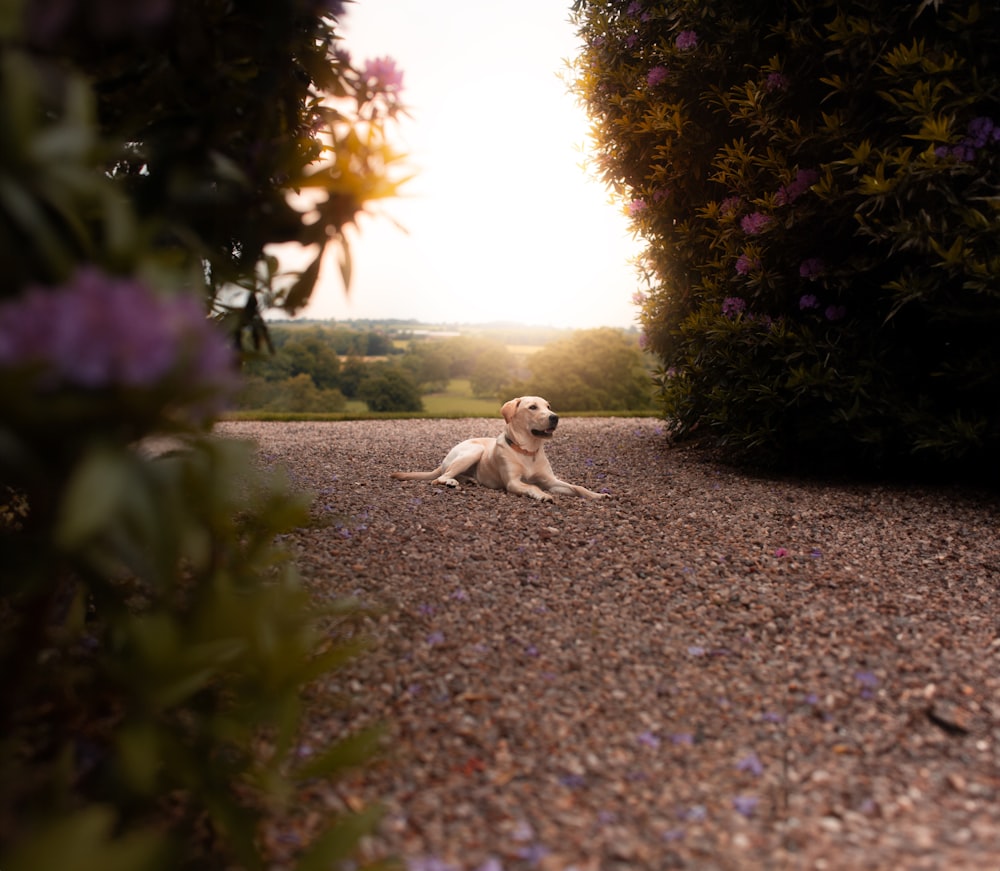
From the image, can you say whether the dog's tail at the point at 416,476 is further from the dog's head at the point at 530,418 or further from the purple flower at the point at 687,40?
the purple flower at the point at 687,40

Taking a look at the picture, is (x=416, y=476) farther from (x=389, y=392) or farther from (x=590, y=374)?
(x=590, y=374)

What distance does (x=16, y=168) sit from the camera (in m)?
1.22

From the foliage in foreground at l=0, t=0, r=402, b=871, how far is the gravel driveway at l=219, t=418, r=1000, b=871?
414 mm

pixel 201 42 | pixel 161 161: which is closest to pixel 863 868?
pixel 161 161

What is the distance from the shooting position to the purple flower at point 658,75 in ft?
19.9

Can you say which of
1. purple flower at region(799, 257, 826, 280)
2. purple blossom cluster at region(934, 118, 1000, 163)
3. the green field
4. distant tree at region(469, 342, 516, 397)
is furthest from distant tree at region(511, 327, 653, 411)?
purple blossom cluster at region(934, 118, 1000, 163)

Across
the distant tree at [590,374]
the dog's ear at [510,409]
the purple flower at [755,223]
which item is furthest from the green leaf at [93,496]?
the distant tree at [590,374]

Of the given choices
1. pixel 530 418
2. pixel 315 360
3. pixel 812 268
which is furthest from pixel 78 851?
pixel 315 360

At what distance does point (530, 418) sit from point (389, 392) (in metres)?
8.48

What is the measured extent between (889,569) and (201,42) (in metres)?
3.99

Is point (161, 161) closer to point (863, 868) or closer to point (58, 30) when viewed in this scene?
point (58, 30)

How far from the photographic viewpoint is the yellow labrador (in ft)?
17.1

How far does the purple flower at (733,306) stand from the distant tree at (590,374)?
31.3ft

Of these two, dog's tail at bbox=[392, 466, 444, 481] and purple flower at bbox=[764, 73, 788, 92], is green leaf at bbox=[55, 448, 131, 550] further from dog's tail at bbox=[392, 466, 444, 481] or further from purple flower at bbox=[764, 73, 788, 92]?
purple flower at bbox=[764, 73, 788, 92]
